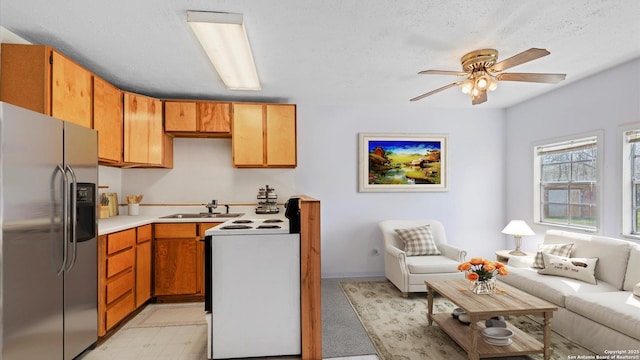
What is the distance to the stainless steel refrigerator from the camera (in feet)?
5.41

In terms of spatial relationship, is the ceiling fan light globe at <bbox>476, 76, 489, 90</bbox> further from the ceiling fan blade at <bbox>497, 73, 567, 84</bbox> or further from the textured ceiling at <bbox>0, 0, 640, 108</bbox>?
the textured ceiling at <bbox>0, 0, 640, 108</bbox>

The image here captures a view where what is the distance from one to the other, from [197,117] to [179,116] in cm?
21

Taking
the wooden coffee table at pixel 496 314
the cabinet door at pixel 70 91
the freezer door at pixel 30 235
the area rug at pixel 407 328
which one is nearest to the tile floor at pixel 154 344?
the area rug at pixel 407 328

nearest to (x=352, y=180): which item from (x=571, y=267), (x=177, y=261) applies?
(x=177, y=261)

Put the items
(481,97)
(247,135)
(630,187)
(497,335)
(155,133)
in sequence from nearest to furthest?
1. (497,335)
2. (481,97)
3. (630,187)
4. (155,133)
5. (247,135)

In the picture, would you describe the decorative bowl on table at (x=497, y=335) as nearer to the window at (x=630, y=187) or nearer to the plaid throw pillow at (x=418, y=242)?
the plaid throw pillow at (x=418, y=242)

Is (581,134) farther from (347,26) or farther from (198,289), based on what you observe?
(198,289)

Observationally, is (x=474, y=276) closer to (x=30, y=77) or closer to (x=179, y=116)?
(x=179, y=116)

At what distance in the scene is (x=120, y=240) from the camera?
279cm

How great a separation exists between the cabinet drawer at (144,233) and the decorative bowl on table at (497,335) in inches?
129

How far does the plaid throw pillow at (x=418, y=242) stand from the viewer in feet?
12.4

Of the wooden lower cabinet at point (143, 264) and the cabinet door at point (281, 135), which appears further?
the cabinet door at point (281, 135)

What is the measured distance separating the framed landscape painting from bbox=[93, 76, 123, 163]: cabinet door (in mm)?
2981

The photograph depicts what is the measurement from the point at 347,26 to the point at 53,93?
2.24 m
